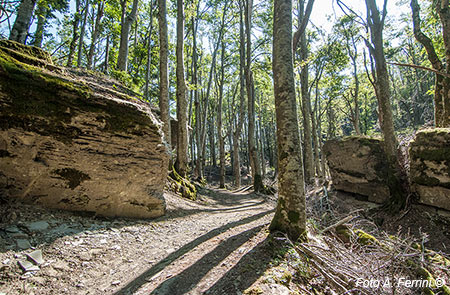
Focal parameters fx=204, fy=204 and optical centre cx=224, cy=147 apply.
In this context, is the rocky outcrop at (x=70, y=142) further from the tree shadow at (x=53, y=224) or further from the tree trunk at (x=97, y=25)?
the tree trunk at (x=97, y=25)

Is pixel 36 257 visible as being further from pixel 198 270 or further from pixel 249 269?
pixel 249 269

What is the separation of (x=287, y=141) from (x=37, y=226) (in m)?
4.32

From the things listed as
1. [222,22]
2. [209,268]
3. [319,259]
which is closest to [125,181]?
[209,268]

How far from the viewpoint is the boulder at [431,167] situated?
5293 millimetres

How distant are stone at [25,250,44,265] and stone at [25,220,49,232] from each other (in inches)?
21.0

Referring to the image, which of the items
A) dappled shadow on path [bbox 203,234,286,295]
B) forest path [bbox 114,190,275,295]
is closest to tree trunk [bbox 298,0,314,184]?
forest path [bbox 114,190,275,295]

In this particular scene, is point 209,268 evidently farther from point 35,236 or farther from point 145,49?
point 145,49

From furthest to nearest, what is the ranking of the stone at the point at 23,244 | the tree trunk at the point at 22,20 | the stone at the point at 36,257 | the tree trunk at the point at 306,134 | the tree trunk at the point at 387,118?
the tree trunk at the point at 306,134
the tree trunk at the point at 387,118
the tree trunk at the point at 22,20
the stone at the point at 23,244
the stone at the point at 36,257

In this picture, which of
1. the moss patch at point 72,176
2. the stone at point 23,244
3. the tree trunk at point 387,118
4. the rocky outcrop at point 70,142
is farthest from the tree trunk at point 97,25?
the tree trunk at point 387,118

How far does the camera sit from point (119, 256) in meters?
3.39

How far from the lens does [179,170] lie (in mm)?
9492

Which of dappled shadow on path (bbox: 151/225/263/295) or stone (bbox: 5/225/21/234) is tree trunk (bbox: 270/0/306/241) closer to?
dappled shadow on path (bbox: 151/225/263/295)

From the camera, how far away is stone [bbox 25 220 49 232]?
10.2ft

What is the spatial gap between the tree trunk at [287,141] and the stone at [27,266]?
3495mm
